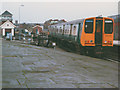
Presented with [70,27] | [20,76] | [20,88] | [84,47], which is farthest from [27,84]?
[70,27]

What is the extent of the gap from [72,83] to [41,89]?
3.86 feet

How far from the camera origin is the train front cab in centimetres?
1728

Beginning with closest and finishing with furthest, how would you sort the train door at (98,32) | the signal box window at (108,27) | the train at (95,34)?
the train at (95,34) → the train door at (98,32) → the signal box window at (108,27)

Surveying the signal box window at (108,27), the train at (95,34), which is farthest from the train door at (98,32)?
the signal box window at (108,27)

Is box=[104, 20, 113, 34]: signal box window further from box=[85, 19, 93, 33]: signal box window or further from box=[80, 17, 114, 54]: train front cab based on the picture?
box=[85, 19, 93, 33]: signal box window

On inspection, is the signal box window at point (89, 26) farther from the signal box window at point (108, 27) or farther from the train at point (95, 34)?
the signal box window at point (108, 27)

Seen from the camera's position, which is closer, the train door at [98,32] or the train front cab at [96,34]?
the train front cab at [96,34]

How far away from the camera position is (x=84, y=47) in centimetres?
1733

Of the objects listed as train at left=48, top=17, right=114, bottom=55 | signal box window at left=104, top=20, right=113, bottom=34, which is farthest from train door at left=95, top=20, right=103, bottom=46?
signal box window at left=104, top=20, right=113, bottom=34

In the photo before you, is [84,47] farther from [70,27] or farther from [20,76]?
[20,76]

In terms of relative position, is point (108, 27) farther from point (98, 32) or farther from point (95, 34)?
point (95, 34)

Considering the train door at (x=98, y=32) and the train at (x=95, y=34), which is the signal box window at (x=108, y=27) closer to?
the train at (x=95, y=34)

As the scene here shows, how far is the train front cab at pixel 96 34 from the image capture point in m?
17.3

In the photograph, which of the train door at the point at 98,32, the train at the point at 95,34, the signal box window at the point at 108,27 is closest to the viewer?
the train at the point at 95,34
